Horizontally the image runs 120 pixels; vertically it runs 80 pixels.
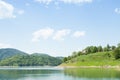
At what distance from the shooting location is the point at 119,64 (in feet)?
645

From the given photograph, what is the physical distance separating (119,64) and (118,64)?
2145mm

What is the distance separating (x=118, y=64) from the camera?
19862 cm
